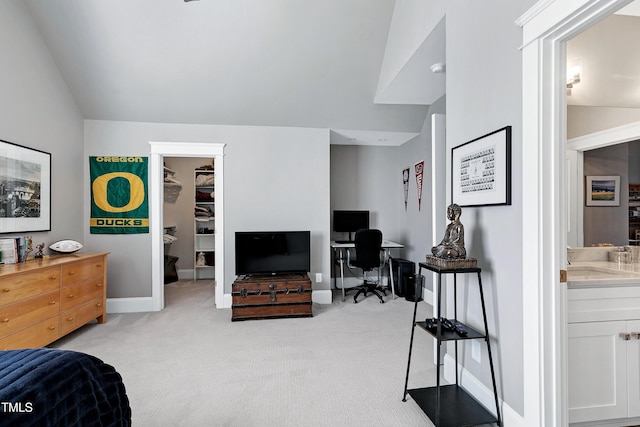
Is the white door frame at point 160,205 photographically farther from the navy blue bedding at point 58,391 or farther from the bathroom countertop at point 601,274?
the bathroom countertop at point 601,274

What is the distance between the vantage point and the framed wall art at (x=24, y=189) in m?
2.90

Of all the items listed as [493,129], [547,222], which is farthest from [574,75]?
[547,222]

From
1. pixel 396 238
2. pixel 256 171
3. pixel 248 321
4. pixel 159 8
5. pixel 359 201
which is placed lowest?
pixel 248 321

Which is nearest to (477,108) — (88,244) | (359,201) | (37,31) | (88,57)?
(359,201)

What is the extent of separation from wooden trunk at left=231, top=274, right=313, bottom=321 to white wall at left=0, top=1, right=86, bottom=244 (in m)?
2.12

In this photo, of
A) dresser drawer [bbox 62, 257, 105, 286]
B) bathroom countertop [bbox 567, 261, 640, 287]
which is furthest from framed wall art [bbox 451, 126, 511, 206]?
dresser drawer [bbox 62, 257, 105, 286]

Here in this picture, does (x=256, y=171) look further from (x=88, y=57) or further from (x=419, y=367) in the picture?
(x=419, y=367)

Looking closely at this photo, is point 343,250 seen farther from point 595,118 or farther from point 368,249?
point 595,118

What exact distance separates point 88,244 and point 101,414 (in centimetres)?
350

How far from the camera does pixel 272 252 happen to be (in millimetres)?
4176

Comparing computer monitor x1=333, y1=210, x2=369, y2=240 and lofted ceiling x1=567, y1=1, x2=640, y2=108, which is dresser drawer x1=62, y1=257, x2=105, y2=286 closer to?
computer monitor x1=333, y1=210, x2=369, y2=240

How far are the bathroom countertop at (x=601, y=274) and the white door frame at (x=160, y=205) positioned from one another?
3.67 m

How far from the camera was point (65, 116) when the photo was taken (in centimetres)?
371

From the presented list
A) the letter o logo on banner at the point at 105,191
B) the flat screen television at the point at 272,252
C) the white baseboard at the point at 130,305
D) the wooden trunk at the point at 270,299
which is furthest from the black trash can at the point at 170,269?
the wooden trunk at the point at 270,299
